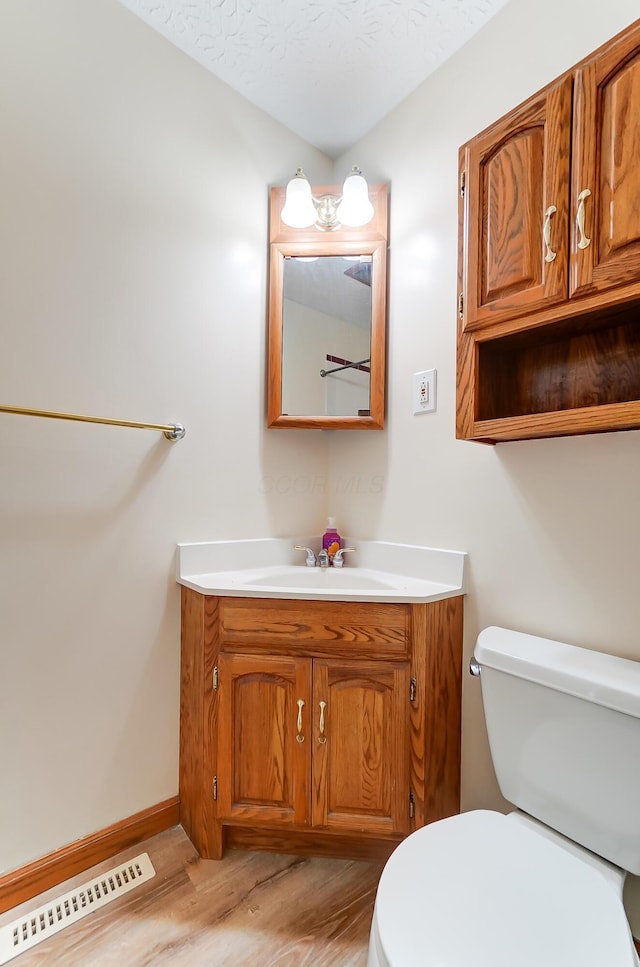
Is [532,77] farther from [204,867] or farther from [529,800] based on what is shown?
[204,867]

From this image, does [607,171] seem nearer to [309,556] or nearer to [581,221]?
[581,221]

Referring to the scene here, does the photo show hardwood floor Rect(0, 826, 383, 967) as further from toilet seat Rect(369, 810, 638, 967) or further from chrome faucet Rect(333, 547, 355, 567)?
chrome faucet Rect(333, 547, 355, 567)

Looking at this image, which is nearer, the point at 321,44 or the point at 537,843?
the point at 537,843

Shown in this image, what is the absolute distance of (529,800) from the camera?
1058 millimetres

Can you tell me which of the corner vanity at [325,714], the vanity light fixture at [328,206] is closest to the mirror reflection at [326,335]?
the vanity light fixture at [328,206]

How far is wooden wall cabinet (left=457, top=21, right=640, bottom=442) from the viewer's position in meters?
0.89

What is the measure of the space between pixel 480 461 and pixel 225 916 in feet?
4.48

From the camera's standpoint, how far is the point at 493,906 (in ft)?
2.57

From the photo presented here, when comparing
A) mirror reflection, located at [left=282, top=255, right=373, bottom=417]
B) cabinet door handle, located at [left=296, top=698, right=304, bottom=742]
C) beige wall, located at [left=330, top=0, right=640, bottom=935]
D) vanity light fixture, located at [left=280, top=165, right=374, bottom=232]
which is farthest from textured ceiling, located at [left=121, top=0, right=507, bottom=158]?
cabinet door handle, located at [left=296, top=698, right=304, bottom=742]

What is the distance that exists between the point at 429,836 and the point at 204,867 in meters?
0.78

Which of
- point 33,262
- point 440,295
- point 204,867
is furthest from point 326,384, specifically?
point 204,867

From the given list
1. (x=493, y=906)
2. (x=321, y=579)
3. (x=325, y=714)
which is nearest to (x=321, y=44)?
(x=321, y=579)

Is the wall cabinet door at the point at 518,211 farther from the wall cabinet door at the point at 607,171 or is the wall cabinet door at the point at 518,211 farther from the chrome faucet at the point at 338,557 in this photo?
the chrome faucet at the point at 338,557

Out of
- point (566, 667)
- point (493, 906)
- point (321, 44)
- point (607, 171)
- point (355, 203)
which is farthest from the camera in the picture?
point (355, 203)
